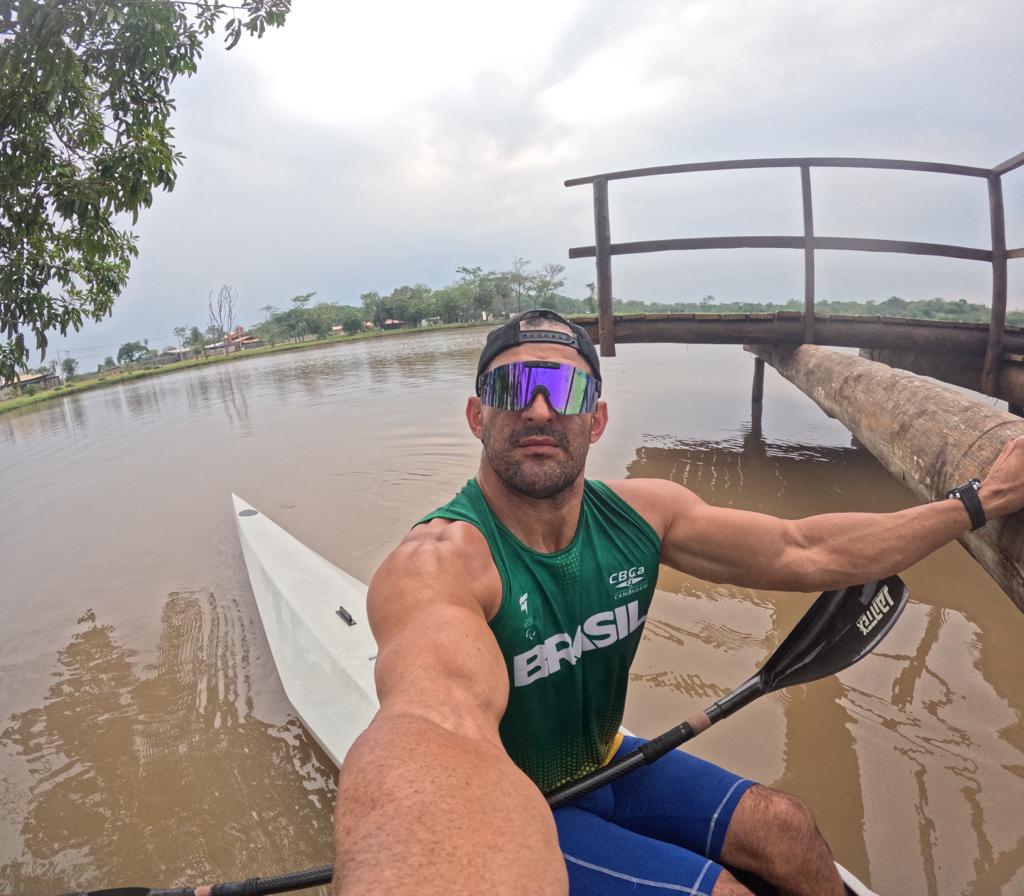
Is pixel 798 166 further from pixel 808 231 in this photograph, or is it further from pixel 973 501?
pixel 973 501

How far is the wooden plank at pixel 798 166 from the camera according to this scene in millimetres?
5582

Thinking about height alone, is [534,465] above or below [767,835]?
above

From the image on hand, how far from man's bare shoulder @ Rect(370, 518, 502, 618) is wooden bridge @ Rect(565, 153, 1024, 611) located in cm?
161

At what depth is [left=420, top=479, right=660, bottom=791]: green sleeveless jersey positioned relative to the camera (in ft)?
5.08

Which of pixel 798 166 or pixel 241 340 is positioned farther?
pixel 241 340

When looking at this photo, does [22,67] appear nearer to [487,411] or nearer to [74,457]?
[487,411]

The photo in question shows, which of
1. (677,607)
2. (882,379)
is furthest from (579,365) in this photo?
(677,607)

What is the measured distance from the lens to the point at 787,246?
20.3ft

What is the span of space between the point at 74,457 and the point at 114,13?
45.7 feet

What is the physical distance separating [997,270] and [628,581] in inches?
250

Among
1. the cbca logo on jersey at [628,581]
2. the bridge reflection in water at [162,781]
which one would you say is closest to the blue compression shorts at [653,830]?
the cbca logo on jersey at [628,581]

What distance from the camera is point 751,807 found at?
5.46ft

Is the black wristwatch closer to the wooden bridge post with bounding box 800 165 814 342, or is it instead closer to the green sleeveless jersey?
the green sleeveless jersey

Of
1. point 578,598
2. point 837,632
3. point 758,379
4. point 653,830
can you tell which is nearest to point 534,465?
point 578,598
